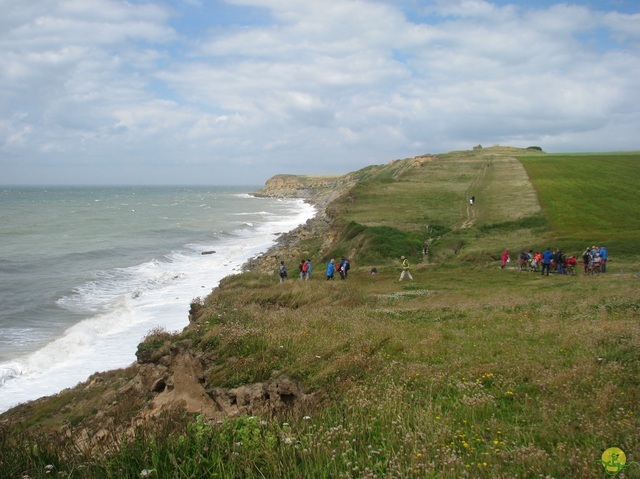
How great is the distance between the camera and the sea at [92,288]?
66.9 ft

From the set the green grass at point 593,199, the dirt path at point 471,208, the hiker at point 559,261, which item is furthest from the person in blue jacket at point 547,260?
the dirt path at point 471,208

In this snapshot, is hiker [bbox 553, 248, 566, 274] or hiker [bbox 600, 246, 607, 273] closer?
hiker [bbox 600, 246, 607, 273]

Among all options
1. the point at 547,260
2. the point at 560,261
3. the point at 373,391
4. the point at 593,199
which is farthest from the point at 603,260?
the point at 593,199

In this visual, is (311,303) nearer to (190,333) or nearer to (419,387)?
(190,333)

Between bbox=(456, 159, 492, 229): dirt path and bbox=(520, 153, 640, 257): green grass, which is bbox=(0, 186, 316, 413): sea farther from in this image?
bbox=(520, 153, 640, 257): green grass

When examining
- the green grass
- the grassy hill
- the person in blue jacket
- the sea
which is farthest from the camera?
the green grass

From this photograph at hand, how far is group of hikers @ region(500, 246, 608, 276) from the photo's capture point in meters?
23.9

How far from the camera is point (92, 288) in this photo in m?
35.1

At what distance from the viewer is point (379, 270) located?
29.3 meters

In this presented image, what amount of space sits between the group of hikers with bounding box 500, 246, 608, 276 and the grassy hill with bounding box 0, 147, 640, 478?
896 millimetres

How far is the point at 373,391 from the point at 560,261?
21180mm

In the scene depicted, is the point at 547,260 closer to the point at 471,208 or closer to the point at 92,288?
the point at 471,208

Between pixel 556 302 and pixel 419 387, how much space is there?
9948 millimetres

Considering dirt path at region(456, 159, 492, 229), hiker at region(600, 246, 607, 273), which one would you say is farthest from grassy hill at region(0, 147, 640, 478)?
dirt path at region(456, 159, 492, 229)
